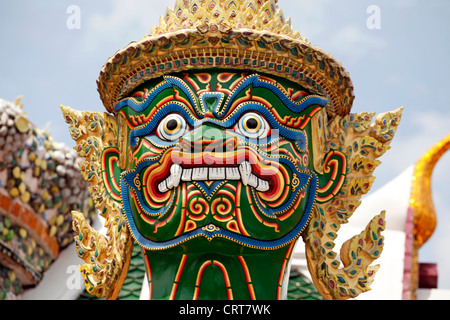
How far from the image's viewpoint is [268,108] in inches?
191

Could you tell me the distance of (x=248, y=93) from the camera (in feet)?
15.9

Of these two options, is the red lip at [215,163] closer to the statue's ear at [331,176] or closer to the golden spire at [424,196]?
the statue's ear at [331,176]

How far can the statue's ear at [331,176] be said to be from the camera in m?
5.11

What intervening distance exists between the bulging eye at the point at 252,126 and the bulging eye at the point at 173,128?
328 mm

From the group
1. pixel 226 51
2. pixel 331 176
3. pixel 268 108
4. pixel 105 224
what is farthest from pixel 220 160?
pixel 105 224

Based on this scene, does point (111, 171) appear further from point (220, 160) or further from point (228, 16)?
point (228, 16)

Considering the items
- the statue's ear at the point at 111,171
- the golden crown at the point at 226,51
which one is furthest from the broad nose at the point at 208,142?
the statue's ear at the point at 111,171

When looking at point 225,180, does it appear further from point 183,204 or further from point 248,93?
point 248,93

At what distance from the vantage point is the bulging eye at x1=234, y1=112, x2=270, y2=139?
4.76m

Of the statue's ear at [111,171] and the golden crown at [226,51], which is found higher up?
the golden crown at [226,51]

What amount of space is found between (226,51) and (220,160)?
72cm

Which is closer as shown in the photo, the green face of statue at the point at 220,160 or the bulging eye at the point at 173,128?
the green face of statue at the point at 220,160

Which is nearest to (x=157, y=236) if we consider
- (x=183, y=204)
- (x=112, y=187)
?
(x=183, y=204)

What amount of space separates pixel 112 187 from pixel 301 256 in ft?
11.1
